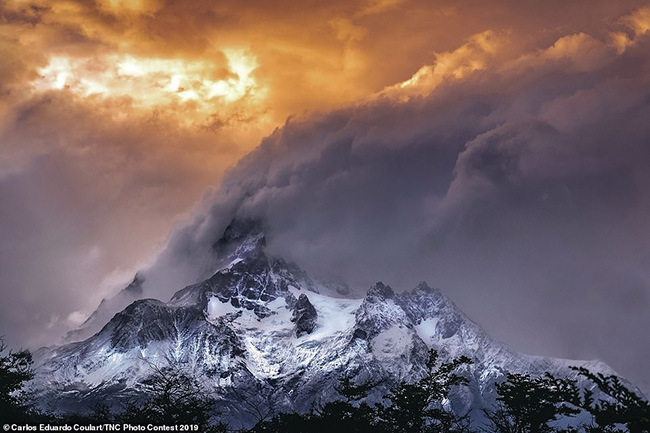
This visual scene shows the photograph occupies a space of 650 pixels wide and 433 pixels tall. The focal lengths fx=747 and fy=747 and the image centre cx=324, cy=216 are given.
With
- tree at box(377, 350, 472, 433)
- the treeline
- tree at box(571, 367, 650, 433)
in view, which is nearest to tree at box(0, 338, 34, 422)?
the treeline

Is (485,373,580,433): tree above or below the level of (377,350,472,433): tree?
below

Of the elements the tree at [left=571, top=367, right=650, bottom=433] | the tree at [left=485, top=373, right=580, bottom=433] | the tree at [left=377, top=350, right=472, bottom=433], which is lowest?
the tree at [left=571, top=367, right=650, bottom=433]

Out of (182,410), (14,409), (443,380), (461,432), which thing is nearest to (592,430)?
(461,432)

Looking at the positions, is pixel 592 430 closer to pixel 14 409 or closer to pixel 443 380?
pixel 443 380

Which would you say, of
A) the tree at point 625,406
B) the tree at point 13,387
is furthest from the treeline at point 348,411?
the tree at point 625,406

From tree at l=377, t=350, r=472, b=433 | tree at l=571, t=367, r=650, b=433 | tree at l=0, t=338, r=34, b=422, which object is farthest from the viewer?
tree at l=377, t=350, r=472, b=433

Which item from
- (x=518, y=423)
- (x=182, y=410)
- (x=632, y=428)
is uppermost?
(x=182, y=410)

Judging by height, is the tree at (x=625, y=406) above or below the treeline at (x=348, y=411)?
below

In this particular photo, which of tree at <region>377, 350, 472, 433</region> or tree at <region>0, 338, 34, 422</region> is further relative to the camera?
tree at <region>377, 350, 472, 433</region>

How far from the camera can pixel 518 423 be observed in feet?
255

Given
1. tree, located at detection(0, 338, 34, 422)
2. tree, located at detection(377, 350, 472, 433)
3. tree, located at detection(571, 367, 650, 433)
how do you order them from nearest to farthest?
tree, located at detection(571, 367, 650, 433) → tree, located at detection(0, 338, 34, 422) → tree, located at detection(377, 350, 472, 433)

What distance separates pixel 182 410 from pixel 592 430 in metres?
35.3

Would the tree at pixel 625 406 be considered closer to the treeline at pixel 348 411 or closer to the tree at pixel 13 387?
the treeline at pixel 348 411

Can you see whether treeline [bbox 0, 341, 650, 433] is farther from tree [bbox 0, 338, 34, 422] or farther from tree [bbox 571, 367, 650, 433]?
tree [bbox 571, 367, 650, 433]
